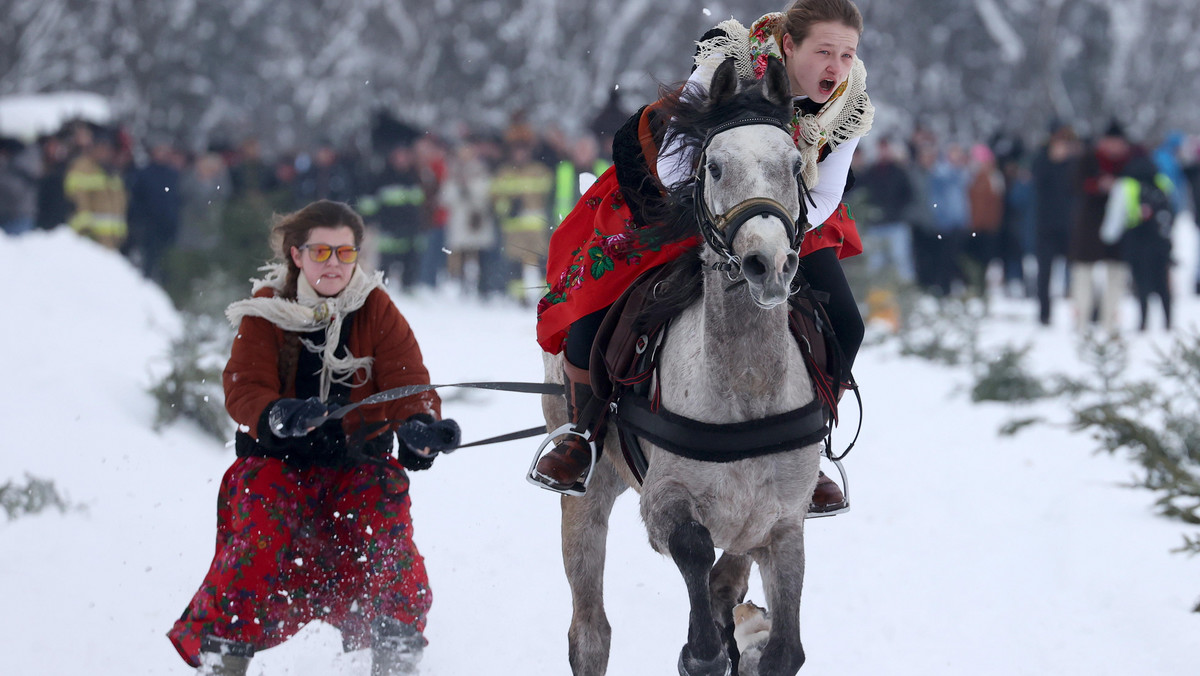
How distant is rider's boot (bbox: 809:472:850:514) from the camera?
170 inches

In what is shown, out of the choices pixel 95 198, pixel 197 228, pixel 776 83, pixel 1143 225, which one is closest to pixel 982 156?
pixel 1143 225

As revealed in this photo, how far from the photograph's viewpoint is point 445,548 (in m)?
6.48

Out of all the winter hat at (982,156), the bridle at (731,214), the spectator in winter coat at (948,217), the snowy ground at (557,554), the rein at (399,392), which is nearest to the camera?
the bridle at (731,214)

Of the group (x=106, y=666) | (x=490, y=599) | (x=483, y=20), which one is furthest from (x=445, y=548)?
(x=483, y=20)

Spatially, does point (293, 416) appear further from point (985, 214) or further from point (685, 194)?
point (985, 214)

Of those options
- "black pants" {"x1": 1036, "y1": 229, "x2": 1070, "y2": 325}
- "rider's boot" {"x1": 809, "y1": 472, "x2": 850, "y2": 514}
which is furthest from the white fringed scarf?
"black pants" {"x1": 1036, "y1": 229, "x2": 1070, "y2": 325}

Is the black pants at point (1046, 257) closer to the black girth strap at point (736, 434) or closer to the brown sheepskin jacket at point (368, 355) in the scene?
the brown sheepskin jacket at point (368, 355)

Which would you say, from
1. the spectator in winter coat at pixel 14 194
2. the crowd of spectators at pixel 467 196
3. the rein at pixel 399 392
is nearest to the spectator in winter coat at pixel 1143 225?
the crowd of spectators at pixel 467 196

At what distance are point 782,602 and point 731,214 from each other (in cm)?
119

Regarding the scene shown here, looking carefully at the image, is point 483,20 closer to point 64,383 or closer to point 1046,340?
point 1046,340

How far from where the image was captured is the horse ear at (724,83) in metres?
3.62

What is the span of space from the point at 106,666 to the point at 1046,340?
454 inches

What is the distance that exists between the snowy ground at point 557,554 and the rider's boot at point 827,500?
100cm

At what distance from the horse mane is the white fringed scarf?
119cm
